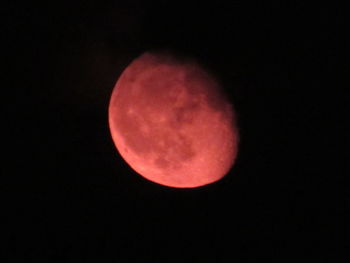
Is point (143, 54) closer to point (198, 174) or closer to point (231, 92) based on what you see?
point (231, 92)

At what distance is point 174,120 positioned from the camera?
2.72 metres

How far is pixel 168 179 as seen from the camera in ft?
10.1

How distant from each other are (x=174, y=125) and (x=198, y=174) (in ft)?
1.50

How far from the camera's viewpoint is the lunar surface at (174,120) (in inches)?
107

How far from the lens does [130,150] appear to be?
9.82 ft

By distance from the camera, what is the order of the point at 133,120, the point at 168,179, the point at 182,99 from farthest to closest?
the point at 168,179 → the point at 133,120 → the point at 182,99

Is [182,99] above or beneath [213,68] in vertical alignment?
beneath

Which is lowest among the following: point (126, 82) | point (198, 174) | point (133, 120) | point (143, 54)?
point (198, 174)

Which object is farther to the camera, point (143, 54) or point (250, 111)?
point (143, 54)

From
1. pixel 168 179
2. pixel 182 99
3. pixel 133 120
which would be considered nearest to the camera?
pixel 182 99

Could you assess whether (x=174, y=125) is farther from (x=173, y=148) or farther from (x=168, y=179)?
(x=168, y=179)

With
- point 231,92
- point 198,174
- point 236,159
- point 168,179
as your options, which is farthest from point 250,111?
point 168,179

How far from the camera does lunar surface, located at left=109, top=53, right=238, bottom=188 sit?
272cm

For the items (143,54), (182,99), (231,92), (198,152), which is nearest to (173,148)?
(198,152)
